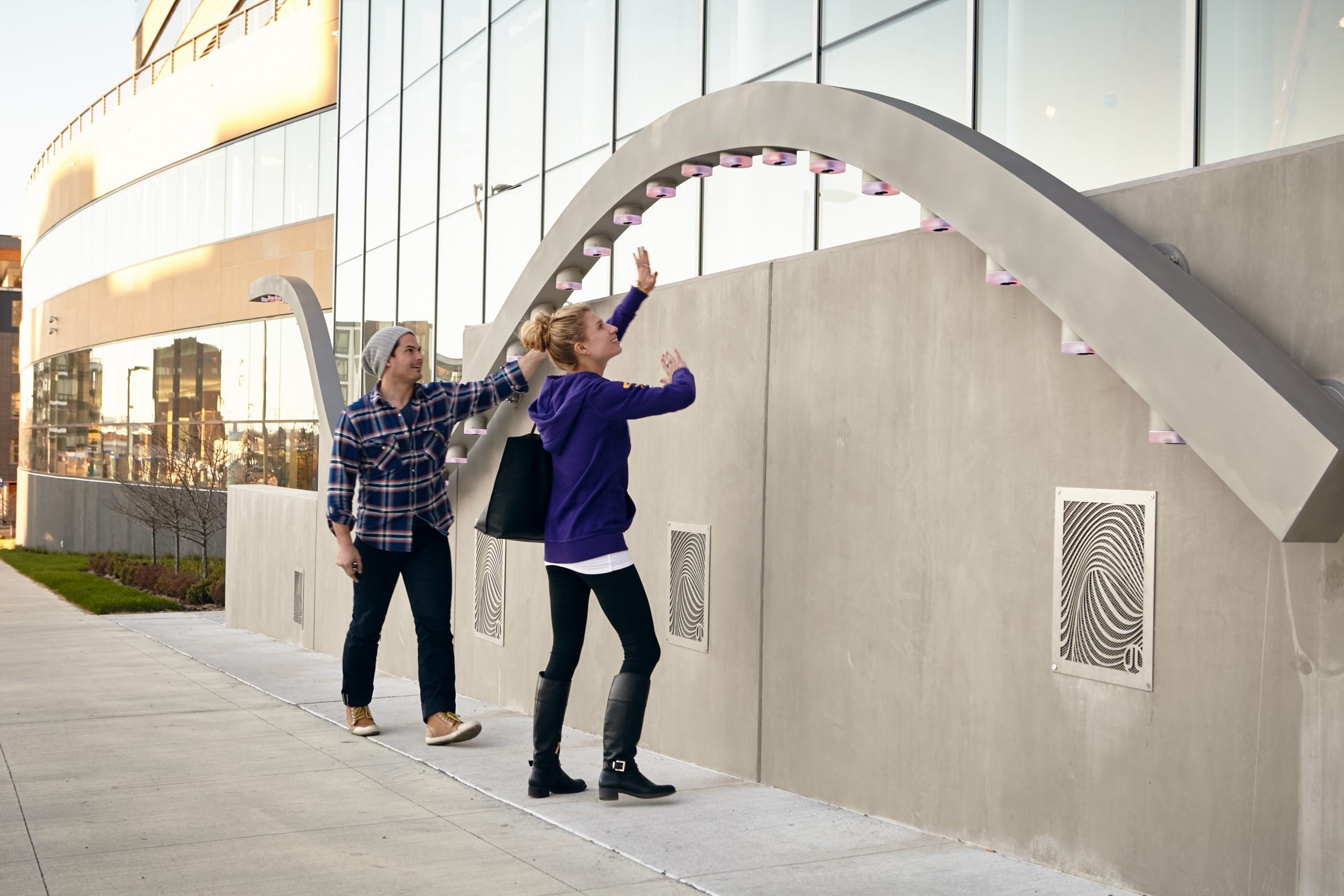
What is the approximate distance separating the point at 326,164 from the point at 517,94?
15926 mm

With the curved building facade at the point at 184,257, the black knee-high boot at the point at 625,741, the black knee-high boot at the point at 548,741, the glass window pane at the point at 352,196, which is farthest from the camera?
the curved building facade at the point at 184,257

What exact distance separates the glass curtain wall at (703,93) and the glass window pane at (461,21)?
0.02 m

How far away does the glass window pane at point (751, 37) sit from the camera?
784 cm

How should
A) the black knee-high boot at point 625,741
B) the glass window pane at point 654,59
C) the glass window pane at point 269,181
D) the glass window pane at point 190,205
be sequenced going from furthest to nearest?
the glass window pane at point 190,205, the glass window pane at point 269,181, the glass window pane at point 654,59, the black knee-high boot at point 625,741

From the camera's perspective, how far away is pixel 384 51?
47.2 ft

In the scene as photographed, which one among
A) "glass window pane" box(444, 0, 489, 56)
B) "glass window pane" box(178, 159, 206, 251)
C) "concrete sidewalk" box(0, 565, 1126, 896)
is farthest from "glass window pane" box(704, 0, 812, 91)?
"glass window pane" box(178, 159, 206, 251)

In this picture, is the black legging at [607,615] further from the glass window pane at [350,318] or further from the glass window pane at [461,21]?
the glass window pane at [350,318]

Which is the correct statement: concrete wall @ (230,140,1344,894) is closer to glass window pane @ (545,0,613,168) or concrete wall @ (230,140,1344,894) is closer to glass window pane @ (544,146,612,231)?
glass window pane @ (544,146,612,231)

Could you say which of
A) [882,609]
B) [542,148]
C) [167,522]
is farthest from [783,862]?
[167,522]

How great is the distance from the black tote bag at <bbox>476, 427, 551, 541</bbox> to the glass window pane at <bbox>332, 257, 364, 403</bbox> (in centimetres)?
1016

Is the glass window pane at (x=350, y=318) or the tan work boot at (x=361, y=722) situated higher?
the glass window pane at (x=350, y=318)

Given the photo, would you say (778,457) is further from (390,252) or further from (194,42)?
(194,42)

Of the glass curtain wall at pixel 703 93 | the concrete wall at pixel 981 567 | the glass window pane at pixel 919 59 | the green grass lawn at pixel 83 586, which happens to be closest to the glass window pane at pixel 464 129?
the glass curtain wall at pixel 703 93

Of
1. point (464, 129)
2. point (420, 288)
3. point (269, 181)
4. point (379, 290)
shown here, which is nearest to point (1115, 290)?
point (464, 129)
